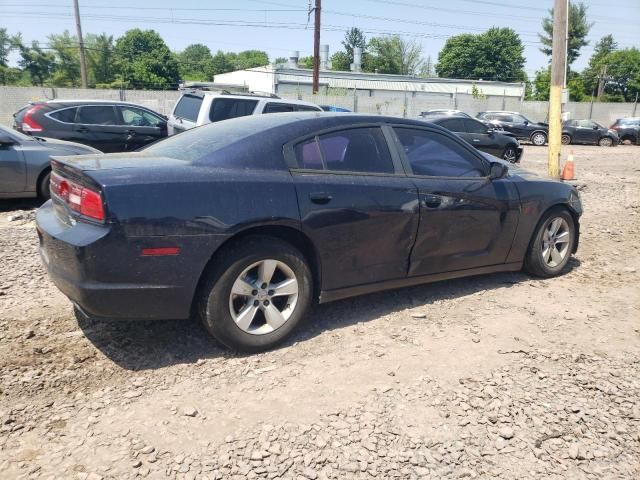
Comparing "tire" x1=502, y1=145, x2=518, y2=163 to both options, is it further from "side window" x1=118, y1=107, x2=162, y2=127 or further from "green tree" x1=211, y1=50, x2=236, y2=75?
"green tree" x1=211, y1=50, x2=236, y2=75

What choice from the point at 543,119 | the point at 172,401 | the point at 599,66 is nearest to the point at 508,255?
the point at 172,401

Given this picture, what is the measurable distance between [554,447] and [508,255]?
94.6 inches

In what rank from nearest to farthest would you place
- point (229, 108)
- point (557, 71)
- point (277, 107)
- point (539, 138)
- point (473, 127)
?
point (557, 71) < point (229, 108) < point (277, 107) < point (473, 127) < point (539, 138)

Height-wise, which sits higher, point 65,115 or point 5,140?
point 65,115

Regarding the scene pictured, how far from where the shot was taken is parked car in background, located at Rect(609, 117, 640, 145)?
29156mm

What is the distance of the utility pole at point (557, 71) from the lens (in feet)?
32.9

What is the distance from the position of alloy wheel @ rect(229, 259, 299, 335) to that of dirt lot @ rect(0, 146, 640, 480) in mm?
236

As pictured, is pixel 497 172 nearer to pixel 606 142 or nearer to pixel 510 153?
pixel 510 153

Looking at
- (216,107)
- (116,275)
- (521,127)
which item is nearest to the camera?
(116,275)

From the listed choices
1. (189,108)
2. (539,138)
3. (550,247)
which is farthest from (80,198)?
(539,138)

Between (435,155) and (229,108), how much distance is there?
22.2 feet

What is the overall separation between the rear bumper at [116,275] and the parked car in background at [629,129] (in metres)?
31.5

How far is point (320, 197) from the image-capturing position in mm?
3643

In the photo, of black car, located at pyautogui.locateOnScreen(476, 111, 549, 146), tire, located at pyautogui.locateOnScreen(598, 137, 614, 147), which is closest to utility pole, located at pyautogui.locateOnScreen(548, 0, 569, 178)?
black car, located at pyautogui.locateOnScreen(476, 111, 549, 146)
